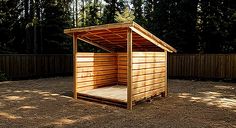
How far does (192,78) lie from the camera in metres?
14.4

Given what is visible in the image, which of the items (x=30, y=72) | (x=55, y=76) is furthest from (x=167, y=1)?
(x=30, y=72)

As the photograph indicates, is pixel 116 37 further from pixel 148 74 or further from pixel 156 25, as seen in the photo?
pixel 156 25

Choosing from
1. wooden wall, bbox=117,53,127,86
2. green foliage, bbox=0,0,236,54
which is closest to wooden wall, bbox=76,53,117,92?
wooden wall, bbox=117,53,127,86

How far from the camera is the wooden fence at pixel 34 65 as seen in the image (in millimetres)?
13297

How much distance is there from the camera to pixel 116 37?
8.49 meters

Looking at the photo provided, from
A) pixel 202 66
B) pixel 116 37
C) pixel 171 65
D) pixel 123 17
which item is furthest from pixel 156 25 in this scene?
pixel 116 37

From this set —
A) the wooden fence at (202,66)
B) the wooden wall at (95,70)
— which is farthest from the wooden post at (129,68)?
the wooden fence at (202,66)

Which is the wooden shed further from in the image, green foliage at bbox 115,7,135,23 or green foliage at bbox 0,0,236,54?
green foliage at bbox 115,7,135,23

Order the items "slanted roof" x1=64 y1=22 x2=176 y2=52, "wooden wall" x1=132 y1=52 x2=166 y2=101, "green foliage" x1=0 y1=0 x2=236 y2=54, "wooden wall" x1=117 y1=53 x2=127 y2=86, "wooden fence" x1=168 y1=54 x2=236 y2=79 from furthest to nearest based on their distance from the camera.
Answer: "green foliage" x1=0 y1=0 x2=236 y2=54, "wooden fence" x1=168 y1=54 x2=236 y2=79, "wooden wall" x1=117 y1=53 x2=127 y2=86, "slanted roof" x1=64 y1=22 x2=176 y2=52, "wooden wall" x1=132 y1=52 x2=166 y2=101

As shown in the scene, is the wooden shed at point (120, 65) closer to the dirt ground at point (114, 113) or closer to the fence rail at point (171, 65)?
the dirt ground at point (114, 113)

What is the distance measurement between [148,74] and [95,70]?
222 cm

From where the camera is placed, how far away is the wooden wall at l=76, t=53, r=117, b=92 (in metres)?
7.97

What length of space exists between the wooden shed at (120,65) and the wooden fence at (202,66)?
585cm

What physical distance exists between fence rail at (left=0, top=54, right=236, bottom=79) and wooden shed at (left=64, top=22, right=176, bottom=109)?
587 centimetres
